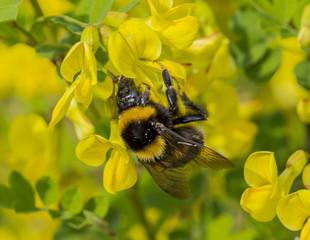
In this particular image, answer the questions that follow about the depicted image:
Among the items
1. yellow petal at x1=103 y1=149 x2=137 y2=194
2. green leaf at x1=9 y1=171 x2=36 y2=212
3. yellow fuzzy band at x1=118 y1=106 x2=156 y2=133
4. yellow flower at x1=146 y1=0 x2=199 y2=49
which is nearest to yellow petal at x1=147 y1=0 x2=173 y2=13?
yellow flower at x1=146 y1=0 x2=199 y2=49

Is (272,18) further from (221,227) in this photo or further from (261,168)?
(221,227)

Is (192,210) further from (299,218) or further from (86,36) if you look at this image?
(86,36)

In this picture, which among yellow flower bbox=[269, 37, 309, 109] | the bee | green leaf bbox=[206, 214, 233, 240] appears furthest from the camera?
yellow flower bbox=[269, 37, 309, 109]

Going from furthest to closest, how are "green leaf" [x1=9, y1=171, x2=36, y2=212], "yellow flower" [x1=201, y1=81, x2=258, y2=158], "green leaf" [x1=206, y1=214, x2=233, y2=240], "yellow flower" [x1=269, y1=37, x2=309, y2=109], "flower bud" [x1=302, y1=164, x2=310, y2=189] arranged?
1. "yellow flower" [x1=269, y1=37, x2=309, y2=109]
2. "yellow flower" [x1=201, y1=81, x2=258, y2=158]
3. "green leaf" [x1=206, y1=214, x2=233, y2=240]
4. "green leaf" [x1=9, y1=171, x2=36, y2=212]
5. "flower bud" [x1=302, y1=164, x2=310, y2=189]

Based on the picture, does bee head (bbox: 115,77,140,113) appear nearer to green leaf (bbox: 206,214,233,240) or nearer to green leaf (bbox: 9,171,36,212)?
green leaf (bbox: 9,171,36,212)

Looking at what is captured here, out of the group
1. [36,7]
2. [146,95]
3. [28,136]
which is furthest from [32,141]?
[146,95]

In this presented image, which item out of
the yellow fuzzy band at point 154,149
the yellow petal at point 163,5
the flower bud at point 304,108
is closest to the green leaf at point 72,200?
the yellow fuzzy band at point 154,149
